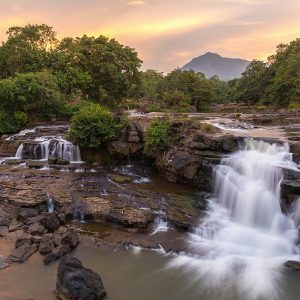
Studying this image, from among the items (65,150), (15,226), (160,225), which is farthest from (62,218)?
(65,150)

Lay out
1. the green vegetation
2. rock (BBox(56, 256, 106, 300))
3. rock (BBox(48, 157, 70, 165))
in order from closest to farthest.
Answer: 1. rock (BBox(56, 256, 106, 300))
2. rock (BBox(48, 157, 70, 165))
3. the green vegetation

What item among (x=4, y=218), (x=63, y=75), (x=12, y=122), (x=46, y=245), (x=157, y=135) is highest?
(x=63, y=75)

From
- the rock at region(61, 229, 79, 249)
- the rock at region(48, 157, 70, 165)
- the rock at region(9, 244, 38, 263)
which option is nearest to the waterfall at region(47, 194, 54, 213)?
the rock at region(61, 229, 79, 249)

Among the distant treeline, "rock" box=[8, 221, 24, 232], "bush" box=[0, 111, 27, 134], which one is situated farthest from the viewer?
the distant treeline

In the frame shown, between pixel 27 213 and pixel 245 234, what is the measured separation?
7665 millimetres

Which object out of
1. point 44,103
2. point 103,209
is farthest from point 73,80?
point 103,209

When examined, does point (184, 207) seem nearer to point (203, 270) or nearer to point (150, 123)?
point (203, 270)

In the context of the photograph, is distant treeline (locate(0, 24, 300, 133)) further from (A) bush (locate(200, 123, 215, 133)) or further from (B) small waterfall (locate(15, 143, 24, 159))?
(A) bush (locate(200, 123, 215, 133))

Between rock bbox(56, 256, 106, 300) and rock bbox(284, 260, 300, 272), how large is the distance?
17.5 ft

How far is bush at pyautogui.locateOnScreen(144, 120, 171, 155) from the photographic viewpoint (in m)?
17.9

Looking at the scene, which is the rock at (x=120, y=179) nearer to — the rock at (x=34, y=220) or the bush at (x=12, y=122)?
the rock at (x=34, y=220)

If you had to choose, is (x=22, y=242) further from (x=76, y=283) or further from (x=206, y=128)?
(x=206, y=128)

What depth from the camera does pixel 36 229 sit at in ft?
39.5

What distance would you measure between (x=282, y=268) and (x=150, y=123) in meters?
10.3
